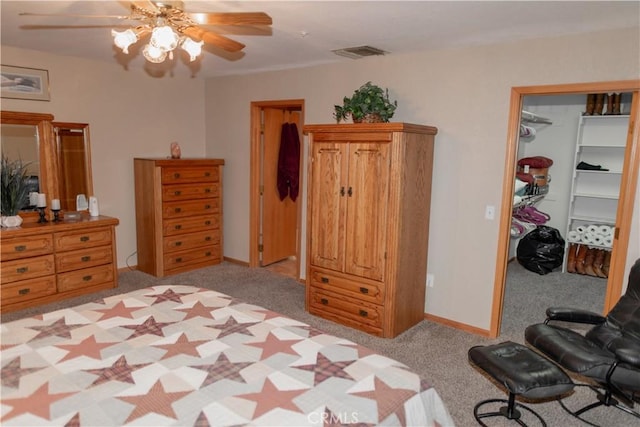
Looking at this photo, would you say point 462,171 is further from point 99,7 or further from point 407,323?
point 99,7

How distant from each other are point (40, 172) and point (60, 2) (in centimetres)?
225

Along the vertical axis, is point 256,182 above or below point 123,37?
below

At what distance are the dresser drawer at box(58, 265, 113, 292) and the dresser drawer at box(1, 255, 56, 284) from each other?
5.8 inches

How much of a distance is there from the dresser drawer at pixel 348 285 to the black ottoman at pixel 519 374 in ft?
3.84

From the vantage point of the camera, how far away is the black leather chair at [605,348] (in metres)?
2.35

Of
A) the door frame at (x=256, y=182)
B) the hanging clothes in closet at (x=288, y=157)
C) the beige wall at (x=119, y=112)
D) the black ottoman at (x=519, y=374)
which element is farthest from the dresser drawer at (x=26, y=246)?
the black ottoman at (x=519, y=374)

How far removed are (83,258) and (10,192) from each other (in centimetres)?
88

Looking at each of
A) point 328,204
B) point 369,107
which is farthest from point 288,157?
point 369,107

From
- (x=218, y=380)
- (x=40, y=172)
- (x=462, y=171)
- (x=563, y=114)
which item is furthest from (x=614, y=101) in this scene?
(x=40, y=172)

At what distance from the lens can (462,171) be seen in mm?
3695

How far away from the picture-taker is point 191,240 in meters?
5.25

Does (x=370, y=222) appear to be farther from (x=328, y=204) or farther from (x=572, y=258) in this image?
(x=572, y=258)

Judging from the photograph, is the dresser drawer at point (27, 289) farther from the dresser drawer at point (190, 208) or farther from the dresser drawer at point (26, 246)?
the dresser drawer at point (190, 208)

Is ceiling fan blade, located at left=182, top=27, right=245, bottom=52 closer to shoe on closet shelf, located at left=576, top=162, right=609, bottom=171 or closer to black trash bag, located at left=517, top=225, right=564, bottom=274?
black trash bag, located at left=517, top=225, right=564, bottom=274
